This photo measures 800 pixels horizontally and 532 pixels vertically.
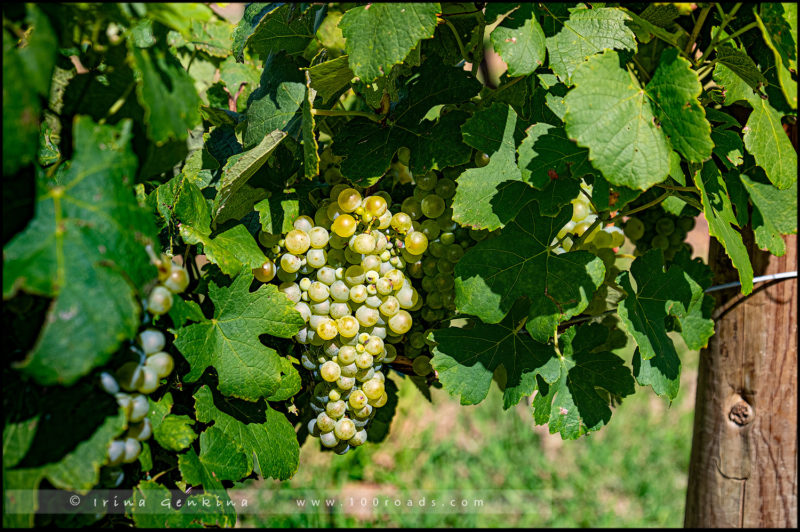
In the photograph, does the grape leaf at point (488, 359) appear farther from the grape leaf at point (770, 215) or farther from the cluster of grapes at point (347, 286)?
the grape leaf at point (770, 215)

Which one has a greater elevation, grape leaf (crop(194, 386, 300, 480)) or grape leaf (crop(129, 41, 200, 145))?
grape leaf (crop(129, 41, 200, 145))

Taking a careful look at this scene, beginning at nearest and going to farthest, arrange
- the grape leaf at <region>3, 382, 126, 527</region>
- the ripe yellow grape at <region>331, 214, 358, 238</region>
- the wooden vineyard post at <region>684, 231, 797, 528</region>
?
the grape leaf at <region>3, 382, 126, 527</region>
the ripe yellow grape at <region>331, 214, 358, 238</region>
the wooden vineyard post at <region>684, 231, 797, 528</region>

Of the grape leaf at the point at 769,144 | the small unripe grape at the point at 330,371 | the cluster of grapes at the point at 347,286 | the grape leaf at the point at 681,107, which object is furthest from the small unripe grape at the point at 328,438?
the grape leaf at the point at 769,144

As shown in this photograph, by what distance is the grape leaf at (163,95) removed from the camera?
759 millimetres

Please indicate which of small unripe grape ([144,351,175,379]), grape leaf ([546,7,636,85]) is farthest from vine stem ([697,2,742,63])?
small unripe grape ([144,351,175,379])

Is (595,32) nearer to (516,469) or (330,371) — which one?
(330,371)

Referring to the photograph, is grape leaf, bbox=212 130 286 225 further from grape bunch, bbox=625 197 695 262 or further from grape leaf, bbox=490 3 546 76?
grape bunch, bbox=625 197 695 262

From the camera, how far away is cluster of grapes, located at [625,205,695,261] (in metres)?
1.40

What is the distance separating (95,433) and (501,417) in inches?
120

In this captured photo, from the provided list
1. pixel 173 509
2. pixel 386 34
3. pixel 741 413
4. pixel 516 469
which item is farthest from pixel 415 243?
pixel 516 469

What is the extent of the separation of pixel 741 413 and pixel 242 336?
1.28 m

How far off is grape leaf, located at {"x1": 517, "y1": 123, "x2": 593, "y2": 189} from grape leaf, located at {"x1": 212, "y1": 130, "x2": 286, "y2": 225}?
41 centimetres

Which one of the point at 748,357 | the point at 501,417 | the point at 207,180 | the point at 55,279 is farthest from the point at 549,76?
the point at 501,417

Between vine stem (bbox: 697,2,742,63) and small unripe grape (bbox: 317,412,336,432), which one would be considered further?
small unripe grape (bbox: 317,412,336,432)
